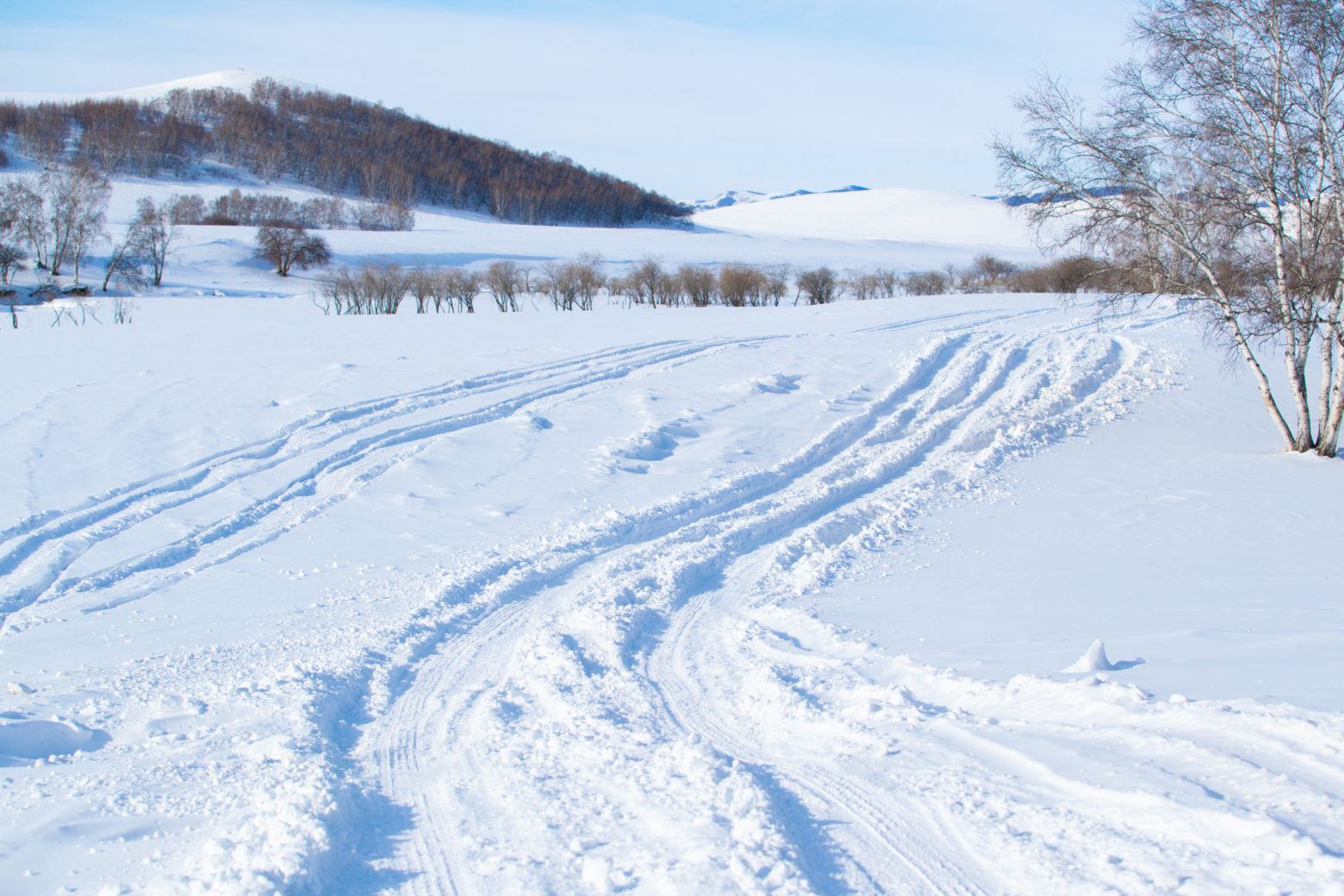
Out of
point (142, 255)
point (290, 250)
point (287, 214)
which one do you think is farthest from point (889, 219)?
point (142, 255)

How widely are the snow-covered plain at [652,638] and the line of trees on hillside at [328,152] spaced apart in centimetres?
11838

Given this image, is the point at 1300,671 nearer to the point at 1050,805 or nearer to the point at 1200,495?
the point at 1050,805

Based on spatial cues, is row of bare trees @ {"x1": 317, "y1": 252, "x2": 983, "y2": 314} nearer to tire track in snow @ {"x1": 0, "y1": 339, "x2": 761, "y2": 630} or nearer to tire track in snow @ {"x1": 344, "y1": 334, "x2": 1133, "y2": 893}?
tire track in snow @ {"x1": 0, "y1": 339, "x2": 761, "y2": 630}

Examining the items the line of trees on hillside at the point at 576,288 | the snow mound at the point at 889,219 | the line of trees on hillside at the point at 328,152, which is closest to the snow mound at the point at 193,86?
the line of trees on hillside at the point at 328,152

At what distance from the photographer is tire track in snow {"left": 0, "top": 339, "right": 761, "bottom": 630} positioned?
269 inches

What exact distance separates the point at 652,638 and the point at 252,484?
5438 millimetres

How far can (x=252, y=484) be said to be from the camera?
9.05 meters

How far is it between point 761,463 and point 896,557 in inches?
119

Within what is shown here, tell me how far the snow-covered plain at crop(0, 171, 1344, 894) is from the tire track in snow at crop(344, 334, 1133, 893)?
20 millimetres

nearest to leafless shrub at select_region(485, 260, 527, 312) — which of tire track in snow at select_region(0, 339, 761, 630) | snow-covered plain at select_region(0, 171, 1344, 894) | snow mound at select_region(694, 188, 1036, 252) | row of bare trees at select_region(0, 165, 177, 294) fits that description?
row of bare trees at select_region(0, 165, 177, 294)

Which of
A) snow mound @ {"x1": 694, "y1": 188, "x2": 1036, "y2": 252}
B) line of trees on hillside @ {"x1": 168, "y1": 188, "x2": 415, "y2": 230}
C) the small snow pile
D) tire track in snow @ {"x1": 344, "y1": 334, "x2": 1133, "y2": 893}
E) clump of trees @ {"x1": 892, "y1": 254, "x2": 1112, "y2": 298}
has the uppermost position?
snow mound @ {"x1": 694, "y1": 188, "x2": 1036, "y2": 252}

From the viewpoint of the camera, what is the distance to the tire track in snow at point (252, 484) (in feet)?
22.4

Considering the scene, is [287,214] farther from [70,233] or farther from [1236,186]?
[1236,186]

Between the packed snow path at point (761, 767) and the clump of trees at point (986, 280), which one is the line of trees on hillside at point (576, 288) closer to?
the clump of trees at point (986, 280)
